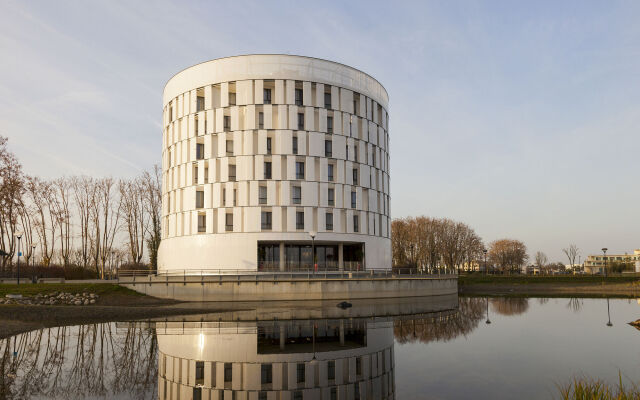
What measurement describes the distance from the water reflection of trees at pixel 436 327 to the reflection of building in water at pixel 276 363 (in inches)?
31.7

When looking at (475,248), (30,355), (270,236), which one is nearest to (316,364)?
(30,355)

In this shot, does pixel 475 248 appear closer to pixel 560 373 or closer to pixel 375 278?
pixel 375 278

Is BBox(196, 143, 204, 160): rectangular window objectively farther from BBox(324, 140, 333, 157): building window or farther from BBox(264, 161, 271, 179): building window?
BBox(324, 140, 333, 157): building window

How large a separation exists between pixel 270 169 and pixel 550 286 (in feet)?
125

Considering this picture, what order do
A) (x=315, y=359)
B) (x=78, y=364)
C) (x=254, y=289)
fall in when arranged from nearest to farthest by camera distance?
1. (x=78, y=364)
2. (x=315, y=359)
3. (x=254, y=289)

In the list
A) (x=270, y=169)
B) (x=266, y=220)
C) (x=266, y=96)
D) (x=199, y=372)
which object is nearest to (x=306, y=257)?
(x=266, y=220)

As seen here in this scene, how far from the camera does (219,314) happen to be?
94.7 feet

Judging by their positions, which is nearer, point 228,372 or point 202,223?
point 228,372

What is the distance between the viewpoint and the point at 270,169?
165 feet

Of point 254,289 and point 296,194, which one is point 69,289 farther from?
point 296,194

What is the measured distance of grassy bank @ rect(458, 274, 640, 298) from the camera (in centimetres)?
5412

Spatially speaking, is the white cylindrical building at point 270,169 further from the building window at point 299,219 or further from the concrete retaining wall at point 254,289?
the concrete retaining wall at point 254,289

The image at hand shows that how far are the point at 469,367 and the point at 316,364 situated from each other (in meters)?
4.45

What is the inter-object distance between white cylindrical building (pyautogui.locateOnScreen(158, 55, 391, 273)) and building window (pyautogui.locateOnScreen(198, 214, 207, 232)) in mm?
111
